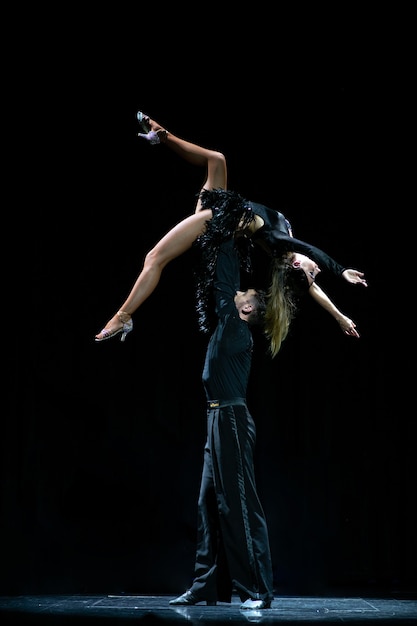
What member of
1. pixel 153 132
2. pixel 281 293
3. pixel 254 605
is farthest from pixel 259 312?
pixel 254 605

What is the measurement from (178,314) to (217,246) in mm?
1086

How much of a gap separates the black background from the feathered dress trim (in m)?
0.96

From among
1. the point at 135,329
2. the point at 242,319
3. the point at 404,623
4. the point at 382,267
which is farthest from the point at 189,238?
the point at 404,623

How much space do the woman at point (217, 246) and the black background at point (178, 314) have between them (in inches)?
36.4

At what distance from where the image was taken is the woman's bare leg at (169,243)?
334 cm

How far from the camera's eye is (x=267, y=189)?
450 centimetres

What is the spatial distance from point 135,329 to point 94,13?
1.89 metres

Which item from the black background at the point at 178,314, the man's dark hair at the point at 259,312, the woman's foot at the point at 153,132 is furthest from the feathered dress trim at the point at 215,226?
the black background at the point at 178,314

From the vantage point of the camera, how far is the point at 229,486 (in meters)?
3.21

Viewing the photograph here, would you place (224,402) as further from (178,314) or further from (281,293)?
(178,314)

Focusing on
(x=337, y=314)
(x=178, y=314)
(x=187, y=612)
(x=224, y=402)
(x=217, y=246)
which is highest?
(x=217, y=246)

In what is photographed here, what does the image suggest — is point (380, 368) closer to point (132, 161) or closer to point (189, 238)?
point (189, 238)

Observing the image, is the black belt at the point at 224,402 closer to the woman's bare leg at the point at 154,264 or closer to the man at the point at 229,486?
the man at the point at 229,486

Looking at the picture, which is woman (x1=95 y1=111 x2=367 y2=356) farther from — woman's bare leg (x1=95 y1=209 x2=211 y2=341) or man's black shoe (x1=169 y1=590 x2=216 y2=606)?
man's black shoe (x1=169 y1=590 x2=216 y2=606)
